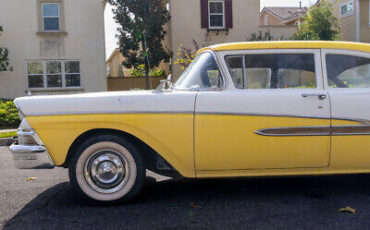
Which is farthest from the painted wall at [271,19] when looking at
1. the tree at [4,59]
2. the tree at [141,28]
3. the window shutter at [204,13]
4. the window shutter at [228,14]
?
the tree at [4,59]

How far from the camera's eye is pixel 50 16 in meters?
20.4

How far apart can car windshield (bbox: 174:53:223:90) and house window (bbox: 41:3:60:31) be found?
1746cm

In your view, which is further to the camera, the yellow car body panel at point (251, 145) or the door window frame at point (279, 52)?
the door window frame at point (279, 52)

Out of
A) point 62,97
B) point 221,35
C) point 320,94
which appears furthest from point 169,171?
point 221,35

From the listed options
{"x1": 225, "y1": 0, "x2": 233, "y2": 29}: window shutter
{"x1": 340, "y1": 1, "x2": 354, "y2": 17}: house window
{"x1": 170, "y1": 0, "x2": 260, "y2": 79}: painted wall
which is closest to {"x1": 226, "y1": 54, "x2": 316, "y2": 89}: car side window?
{"x1": 170, "y1": 0, "x2": 260, "y2": 79}: painted wall

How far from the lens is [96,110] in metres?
4.17

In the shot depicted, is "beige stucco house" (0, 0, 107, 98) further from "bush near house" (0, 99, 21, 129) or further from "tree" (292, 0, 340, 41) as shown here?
"tree" (292, 0, 340, 41)

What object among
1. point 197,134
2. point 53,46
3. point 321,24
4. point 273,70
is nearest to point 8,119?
point 53,46

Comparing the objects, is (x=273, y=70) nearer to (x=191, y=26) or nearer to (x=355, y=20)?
(x=191, y=26)

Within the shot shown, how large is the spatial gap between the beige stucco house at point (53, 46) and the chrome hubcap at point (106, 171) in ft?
54.4

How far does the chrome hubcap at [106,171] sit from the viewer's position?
165 inches

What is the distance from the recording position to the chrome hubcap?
4203 mm

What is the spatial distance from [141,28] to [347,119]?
1610 cm

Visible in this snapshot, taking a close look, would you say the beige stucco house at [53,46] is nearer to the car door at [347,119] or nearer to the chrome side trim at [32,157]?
the chrome side trim at [32,157]
